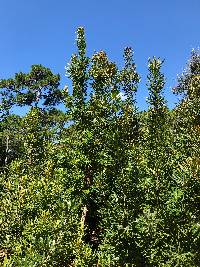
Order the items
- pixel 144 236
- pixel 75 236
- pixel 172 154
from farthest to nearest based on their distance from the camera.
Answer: pixel 172 154 → pixel 144 236 → pixel 75 236

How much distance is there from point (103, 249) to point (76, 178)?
728cm

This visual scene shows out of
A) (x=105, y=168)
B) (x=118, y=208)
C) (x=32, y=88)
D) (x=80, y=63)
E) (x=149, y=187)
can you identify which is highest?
(x=32, y=88)

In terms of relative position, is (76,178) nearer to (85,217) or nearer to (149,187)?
(85,217)

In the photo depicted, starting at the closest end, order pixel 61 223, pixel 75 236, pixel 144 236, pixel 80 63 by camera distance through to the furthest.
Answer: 1. pixel 61 223
2. pixel 75 236
3. pixel 144 236
4. pixel 80 63

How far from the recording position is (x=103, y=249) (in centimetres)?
2581

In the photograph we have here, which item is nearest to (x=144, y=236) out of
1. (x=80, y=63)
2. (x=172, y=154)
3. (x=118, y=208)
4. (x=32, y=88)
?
(x=118, y=208)

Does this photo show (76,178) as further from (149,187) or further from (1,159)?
(1,159)

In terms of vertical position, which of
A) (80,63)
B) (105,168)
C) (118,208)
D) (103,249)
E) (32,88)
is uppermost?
(32,88)

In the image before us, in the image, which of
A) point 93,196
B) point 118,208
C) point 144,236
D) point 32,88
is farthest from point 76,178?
point 32,88

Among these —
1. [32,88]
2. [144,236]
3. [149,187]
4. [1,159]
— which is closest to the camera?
[144,236]

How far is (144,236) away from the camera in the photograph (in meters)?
24.6

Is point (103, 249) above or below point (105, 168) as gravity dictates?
below

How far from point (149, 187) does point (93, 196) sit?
6.49 m

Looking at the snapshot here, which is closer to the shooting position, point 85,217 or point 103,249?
point 103,249
